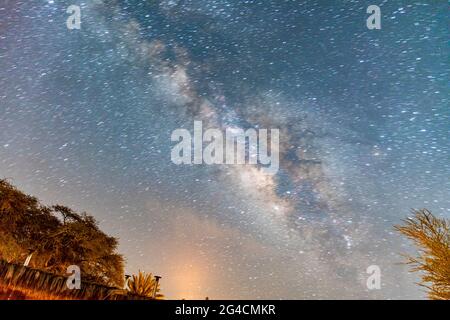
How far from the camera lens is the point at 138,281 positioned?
2202cm

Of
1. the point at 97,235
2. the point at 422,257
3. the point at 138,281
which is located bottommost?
the point at 138,281

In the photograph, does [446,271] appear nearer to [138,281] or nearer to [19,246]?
[138,281]

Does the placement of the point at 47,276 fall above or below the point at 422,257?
below

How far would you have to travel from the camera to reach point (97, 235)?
2984cm
